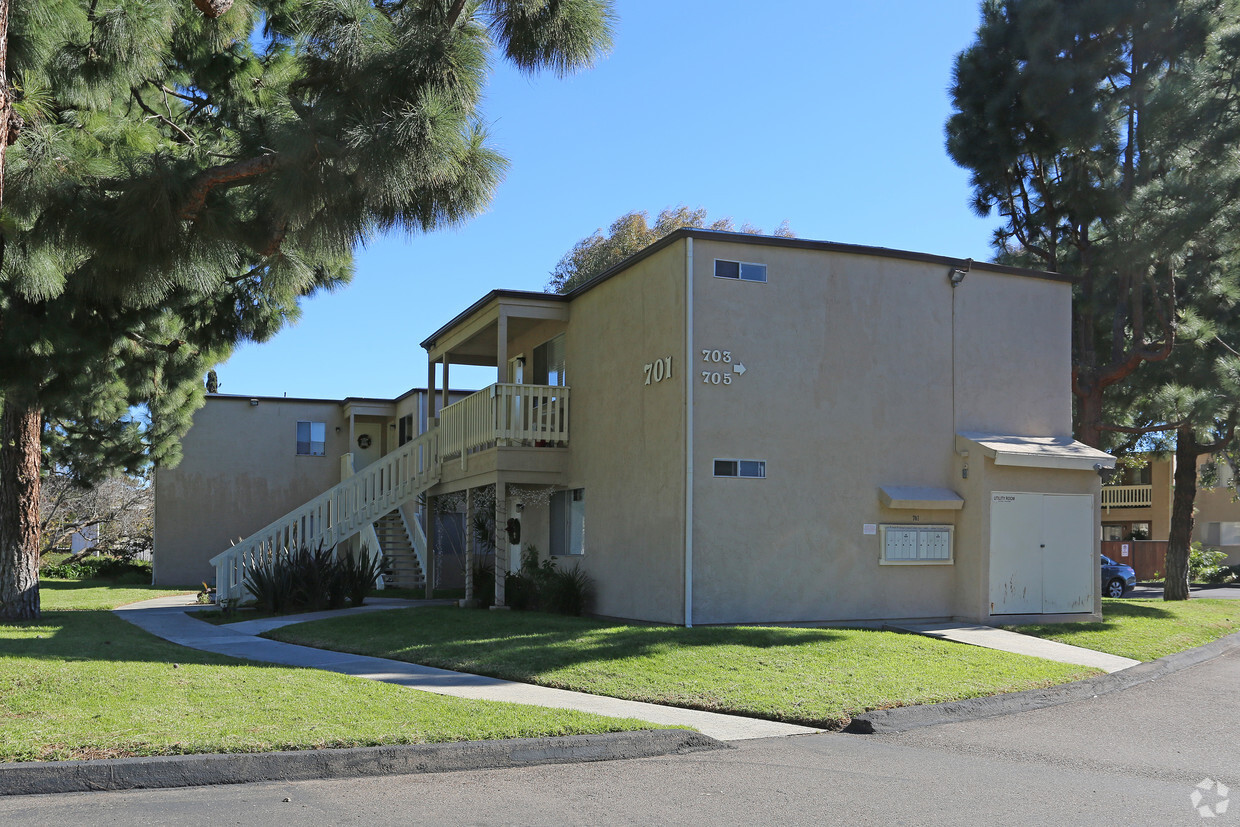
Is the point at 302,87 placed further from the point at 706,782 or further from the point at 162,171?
the point at 706,782

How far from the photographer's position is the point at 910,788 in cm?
705

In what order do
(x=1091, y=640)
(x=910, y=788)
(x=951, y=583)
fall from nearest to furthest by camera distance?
(x=910, y=788) → (x=1091, y=640) → (x=951, y=583)

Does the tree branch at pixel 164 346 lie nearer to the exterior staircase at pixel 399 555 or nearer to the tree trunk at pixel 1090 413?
the exterior staircase at pixel 399 555

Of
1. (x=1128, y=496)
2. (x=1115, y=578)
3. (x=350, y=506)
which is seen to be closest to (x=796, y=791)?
(x=350, y=506)

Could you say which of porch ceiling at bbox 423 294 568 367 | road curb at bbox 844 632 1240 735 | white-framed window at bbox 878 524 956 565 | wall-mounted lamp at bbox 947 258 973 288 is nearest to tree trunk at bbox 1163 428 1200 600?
wall-mounted lamp at bbox 947 258 973 288

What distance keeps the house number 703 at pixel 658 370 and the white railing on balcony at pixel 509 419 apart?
2.92 meters

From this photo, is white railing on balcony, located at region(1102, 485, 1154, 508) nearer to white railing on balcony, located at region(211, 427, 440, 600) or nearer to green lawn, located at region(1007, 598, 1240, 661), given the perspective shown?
green lawn, located at region(1007, 598, 1240, 661)

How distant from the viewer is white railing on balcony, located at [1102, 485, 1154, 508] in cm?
4384

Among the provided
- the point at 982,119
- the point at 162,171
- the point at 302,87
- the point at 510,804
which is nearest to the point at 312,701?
the point at 510,804

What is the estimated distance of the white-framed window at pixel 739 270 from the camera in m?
15.6

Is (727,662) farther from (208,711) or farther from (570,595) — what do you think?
(570,595)

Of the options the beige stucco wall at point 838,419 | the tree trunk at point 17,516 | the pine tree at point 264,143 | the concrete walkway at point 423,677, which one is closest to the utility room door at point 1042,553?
the beige stucco wall at point 838,419

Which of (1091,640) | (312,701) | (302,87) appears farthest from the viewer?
(1091,640)

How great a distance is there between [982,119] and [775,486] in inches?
503
